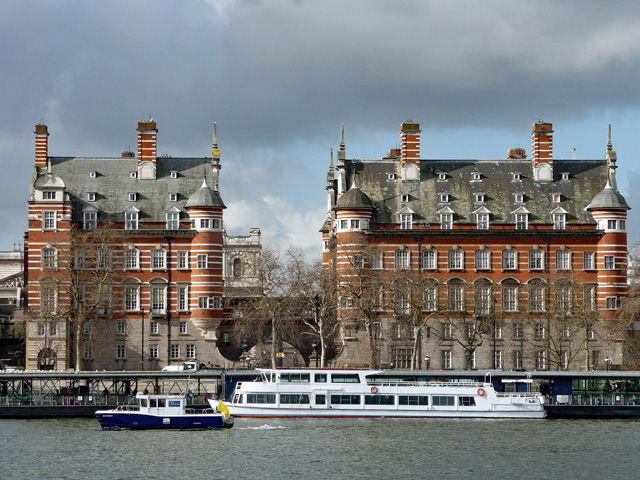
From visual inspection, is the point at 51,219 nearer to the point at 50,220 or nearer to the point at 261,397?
the point at 50,220

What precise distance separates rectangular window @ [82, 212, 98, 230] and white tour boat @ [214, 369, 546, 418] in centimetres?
3070

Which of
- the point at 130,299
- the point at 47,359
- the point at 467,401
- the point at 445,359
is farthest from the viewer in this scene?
the point at 445,359

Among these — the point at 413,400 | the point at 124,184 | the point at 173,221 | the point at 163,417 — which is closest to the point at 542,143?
the point at 173,221

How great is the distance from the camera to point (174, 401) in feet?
327

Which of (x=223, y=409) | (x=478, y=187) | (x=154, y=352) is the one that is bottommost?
(x=223, y=409)

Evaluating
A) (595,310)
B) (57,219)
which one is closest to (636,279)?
(595,310)

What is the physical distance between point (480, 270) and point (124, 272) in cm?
3248

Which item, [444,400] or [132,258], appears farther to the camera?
[132,258]

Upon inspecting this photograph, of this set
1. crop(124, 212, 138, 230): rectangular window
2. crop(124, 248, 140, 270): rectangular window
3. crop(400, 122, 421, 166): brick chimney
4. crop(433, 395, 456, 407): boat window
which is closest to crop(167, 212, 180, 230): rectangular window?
crop(124, 212, 138, 230): rectangular window

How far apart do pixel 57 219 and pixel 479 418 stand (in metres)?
45.0

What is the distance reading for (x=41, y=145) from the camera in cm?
13438

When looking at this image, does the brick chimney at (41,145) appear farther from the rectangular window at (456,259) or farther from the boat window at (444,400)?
the boat window at (444,400)

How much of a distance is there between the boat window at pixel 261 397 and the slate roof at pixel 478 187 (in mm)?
29759

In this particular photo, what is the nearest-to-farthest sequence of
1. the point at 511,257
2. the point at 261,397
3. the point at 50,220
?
1. the point at 261,397
2. the point at 50,220
3. the point at 511,257
